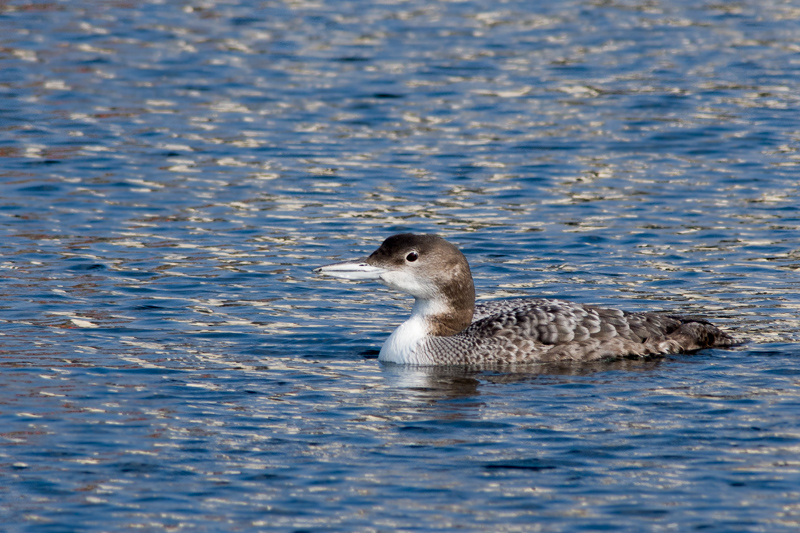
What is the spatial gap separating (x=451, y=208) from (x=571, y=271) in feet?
8.29

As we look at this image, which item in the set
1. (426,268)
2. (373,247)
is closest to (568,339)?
(426,268)

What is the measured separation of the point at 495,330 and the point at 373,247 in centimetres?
333

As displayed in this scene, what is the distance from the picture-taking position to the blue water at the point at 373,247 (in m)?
7.28

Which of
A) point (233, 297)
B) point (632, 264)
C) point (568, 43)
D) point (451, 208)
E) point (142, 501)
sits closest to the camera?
point (142, 501)

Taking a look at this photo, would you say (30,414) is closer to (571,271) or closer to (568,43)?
(571,271)

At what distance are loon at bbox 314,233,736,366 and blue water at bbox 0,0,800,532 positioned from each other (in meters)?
0.18

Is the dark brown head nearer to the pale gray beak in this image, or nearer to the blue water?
the pale gray beak

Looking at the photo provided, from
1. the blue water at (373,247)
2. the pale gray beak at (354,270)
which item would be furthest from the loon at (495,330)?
the blue water at (373,247)

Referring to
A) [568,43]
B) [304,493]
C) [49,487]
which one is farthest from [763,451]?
[568,43]

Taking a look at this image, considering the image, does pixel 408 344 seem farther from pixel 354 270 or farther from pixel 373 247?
pixel 373 247

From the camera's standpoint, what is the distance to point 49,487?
7.21 metres

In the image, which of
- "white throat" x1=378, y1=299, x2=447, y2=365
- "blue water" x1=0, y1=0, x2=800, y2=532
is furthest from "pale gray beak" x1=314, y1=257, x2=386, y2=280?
"blue water" x1=0, y1=0, x2=800, y2=532

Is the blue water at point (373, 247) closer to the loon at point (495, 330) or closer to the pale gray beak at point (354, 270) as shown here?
the loon at point (495, 330)

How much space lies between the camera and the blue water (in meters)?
7.28
